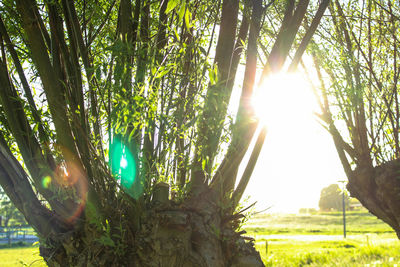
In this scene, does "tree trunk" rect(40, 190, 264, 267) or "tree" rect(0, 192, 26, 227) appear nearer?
"tree trunk" rect(40, 190, 264, 267)

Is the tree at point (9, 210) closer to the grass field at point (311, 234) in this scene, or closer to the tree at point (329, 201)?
the grass field at point (311, 234)

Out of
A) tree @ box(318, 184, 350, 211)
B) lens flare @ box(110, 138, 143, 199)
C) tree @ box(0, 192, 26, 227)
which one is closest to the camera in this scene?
lens flare @ box(110, 138, 143, 199)

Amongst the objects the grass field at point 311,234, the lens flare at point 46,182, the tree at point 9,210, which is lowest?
the grass field at point 311,234

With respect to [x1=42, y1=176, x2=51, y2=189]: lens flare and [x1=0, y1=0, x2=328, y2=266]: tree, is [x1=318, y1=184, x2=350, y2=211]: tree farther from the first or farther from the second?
[x1=42, y1=176, x2=51, y2=189]: lens flare

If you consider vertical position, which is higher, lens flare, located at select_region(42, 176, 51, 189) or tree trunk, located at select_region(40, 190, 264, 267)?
lens flare, located at select_region(42, 176, 51, 189)

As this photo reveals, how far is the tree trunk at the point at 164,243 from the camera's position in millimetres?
1943

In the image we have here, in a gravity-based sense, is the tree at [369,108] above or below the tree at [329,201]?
above

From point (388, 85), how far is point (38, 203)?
15.7 feet

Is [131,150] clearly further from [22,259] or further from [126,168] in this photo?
[22,259]

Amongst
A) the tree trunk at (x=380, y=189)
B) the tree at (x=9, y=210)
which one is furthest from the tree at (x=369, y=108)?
the tree at (x=9, y=210)

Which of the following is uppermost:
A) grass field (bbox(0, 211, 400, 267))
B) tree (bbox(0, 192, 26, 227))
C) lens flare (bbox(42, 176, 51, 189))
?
lens flare (bbox(42, 176, 51, 189))

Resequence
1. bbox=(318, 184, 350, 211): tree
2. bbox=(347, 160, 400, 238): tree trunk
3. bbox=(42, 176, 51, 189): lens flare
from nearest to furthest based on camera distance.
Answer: bbox=(42, 176, 51, 189): lens flare, bbox=(347, 160, 400, 238): tree trunk, bbox=(318, 184, 350, 211): tree

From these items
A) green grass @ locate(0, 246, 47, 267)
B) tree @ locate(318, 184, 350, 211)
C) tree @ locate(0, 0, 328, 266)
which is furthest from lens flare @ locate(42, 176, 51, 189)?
tree @ locate(318, 184, 350, 211)

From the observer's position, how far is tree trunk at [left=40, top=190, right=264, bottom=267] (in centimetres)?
194
